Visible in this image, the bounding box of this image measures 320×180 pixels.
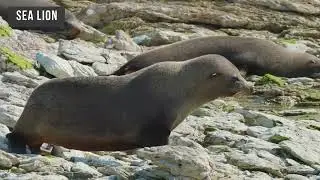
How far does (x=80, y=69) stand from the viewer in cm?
1280

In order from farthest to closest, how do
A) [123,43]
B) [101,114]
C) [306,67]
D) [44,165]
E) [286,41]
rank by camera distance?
[286,41] → [306,67] → [123,43] → [101,114] → [44,165]

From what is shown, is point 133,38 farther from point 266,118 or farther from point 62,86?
point 62,86

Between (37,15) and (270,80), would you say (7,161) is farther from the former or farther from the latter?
(37,15)

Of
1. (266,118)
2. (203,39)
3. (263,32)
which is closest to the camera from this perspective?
(266,118)

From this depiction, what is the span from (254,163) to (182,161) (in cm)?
147

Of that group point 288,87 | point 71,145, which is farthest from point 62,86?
point 288,87

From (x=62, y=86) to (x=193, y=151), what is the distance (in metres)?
2.18

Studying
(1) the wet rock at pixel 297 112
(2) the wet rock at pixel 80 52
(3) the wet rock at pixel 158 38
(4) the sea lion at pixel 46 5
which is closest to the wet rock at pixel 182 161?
(1) the wet rock at pixel 297 112

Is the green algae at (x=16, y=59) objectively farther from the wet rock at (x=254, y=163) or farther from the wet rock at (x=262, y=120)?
the wet rock at (x=254, y=163)

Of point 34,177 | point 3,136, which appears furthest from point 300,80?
point 34,177

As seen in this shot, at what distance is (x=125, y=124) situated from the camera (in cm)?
911

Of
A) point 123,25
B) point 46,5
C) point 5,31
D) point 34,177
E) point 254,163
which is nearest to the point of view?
point 34,177

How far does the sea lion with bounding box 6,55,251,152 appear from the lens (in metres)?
8.98

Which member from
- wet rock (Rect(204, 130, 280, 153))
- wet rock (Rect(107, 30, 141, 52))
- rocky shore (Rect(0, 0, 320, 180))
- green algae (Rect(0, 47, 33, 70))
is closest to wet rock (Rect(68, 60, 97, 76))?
rocky shore (Rect(0, 0, 320, 180))
